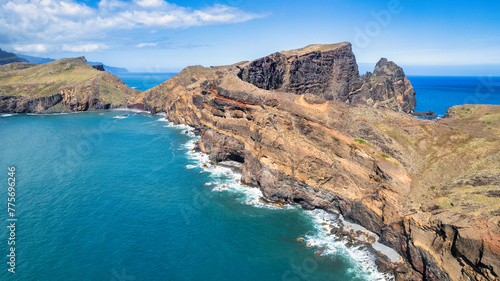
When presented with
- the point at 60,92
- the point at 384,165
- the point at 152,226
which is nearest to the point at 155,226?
the point at 152,226

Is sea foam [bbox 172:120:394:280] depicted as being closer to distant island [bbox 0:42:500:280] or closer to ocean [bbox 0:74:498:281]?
ocean [bbox 0:74:498:281]

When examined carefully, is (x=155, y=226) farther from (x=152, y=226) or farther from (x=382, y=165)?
(x=382, y=165)

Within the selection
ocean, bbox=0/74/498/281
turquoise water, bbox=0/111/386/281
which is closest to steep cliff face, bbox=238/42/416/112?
ocean, bbox=0/74/498/281

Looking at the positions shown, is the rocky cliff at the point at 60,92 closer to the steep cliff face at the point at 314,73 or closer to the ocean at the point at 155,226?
the ocean at the point at 155,226

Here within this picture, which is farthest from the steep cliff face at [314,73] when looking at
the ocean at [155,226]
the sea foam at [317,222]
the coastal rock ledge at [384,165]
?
the ocean at [155,226]

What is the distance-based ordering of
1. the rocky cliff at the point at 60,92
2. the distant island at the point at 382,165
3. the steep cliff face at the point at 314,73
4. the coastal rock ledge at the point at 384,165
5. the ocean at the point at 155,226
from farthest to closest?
the rocky cliff at the point at 60,92 → the steep cliff face at the point at 314,73 → the ocean at the point at 155,226 → the distant island at the point at 382,165 → the coastal rock ledge at the point at 384,165

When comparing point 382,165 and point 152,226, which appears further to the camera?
point 152,226
